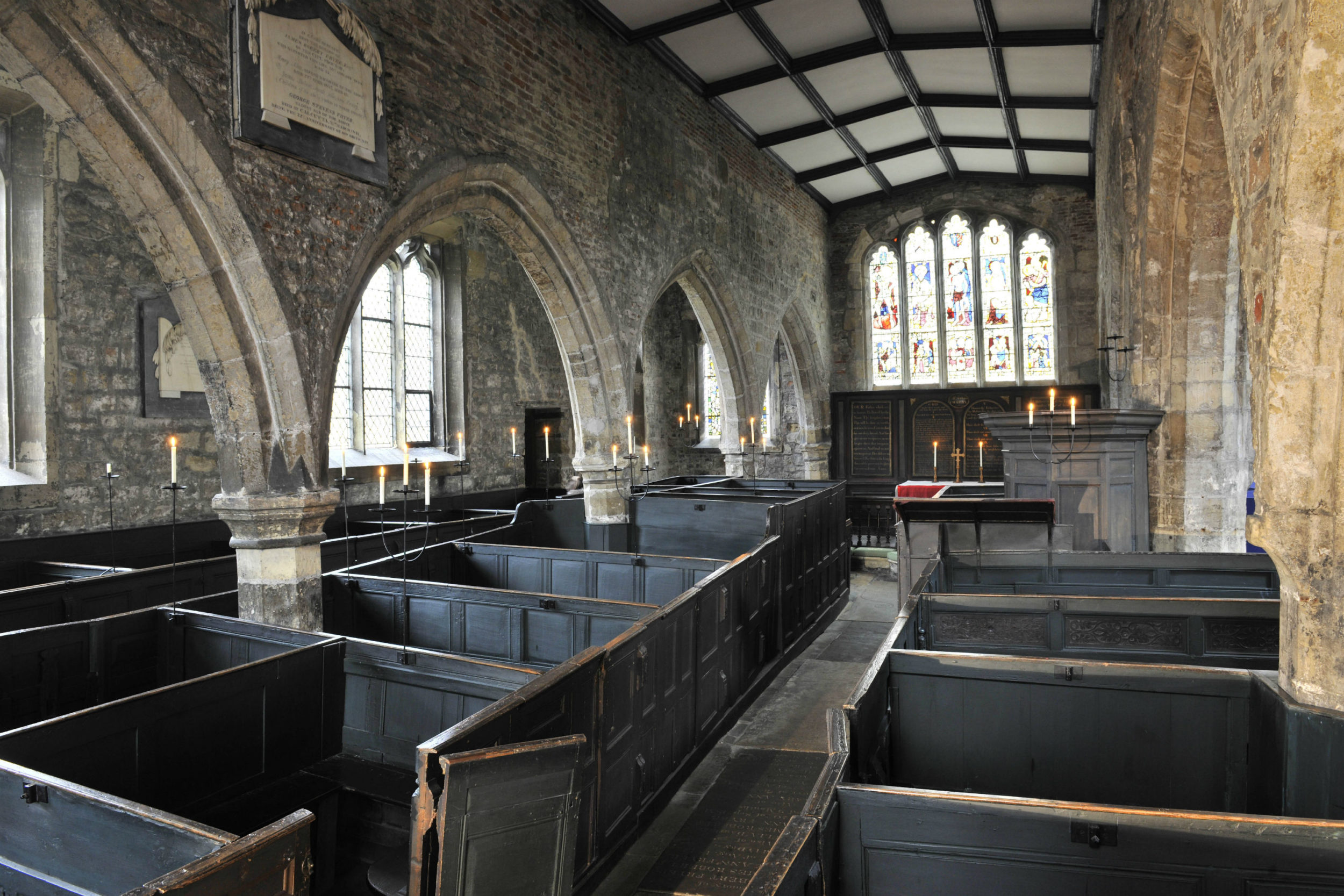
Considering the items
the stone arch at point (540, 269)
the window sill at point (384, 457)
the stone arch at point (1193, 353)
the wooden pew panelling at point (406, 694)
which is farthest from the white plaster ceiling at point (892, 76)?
the wooden pew panelling at point (406, 694)

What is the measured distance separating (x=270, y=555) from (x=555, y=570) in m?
1.76

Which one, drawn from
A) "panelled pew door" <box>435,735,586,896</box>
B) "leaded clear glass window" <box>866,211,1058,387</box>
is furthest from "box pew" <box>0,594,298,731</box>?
"leaded clear glass window" <box>866,211,1058,387</box>

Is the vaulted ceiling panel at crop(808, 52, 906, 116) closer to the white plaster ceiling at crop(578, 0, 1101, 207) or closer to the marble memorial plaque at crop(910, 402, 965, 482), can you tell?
the white plaster ceiling at crop(578, 0, 1101, 207)

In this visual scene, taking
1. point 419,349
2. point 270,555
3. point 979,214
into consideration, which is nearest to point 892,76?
point 979,214

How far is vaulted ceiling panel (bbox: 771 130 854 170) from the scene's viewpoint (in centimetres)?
1134

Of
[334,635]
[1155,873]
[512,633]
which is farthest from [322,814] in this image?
[1155,873]

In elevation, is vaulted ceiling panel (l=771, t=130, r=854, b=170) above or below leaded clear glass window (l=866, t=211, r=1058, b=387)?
above

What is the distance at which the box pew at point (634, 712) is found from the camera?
7.36ft

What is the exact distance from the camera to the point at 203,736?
306 centimetres

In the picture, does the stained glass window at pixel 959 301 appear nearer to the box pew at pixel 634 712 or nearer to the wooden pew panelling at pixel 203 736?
the box pew at pixel 634 712

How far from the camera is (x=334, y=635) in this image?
3557mm

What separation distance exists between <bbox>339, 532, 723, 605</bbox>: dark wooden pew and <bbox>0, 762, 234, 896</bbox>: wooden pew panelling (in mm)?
2821

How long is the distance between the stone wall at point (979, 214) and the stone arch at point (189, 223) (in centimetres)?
1093

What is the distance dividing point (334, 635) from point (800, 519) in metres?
3.92
